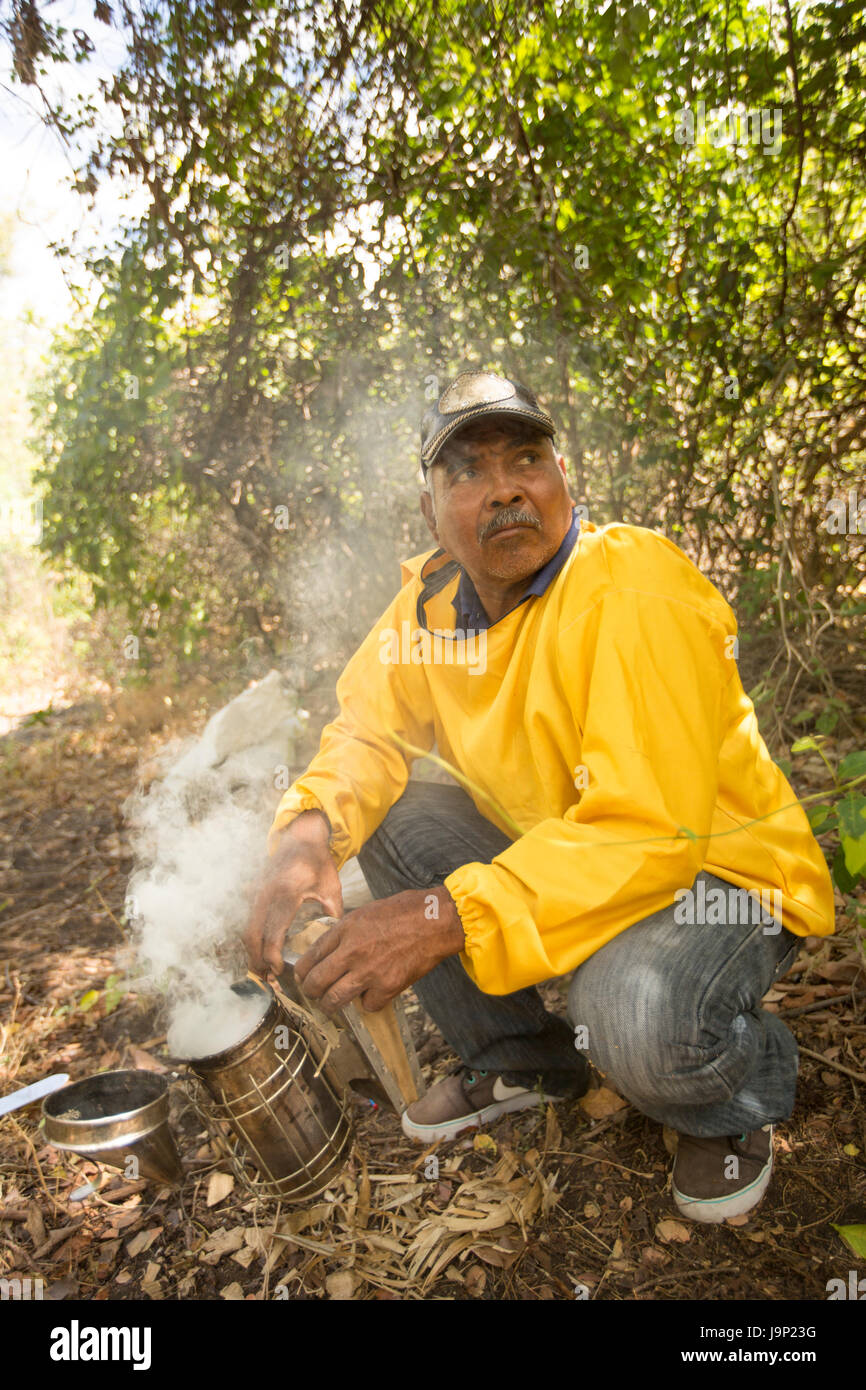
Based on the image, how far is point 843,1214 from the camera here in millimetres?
1922

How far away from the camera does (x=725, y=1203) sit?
190 centimetres

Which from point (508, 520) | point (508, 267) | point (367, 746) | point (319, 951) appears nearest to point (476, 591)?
point (508, 520)

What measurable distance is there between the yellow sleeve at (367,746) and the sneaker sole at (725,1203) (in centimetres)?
121

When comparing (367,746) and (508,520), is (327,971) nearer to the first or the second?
(367,746)

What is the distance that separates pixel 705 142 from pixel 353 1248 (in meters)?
4.41

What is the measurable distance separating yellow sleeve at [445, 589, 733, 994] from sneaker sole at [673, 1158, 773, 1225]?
2.38 feet

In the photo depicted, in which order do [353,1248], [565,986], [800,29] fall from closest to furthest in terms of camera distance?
[353,1248] → [565,986] → [800,29]

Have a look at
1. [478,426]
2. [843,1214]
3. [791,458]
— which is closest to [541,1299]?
[843,1214]

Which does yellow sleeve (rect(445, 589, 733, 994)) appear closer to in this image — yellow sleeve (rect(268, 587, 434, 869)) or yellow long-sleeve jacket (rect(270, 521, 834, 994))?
yellow long-sleeve jacket (rect(270, 521, 834, 994))

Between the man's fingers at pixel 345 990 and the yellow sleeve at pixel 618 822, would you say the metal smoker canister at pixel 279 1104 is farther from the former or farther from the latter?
the yellow sleeve at pixel 618 822

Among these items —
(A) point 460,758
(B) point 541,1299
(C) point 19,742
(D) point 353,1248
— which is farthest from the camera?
(C) point 19,742

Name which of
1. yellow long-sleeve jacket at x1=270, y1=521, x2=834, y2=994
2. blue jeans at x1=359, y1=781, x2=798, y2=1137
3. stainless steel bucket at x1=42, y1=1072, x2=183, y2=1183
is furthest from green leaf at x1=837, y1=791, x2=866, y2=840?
stainless steel bucket at x1=42, y1=1072, x2=183, y2=1183

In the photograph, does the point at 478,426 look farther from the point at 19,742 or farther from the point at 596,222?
the point at 19,742

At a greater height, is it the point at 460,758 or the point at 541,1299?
the point at 460,758
